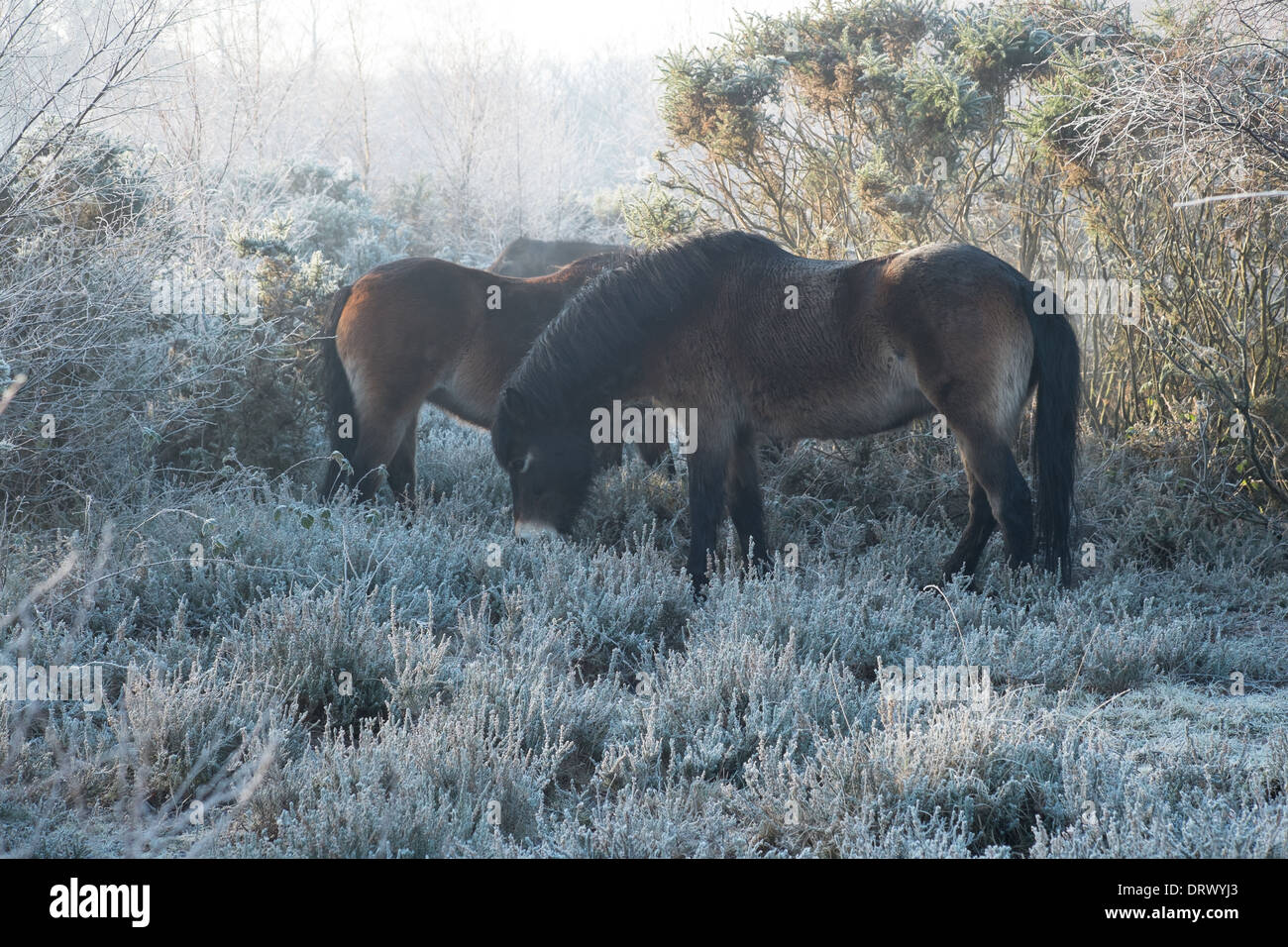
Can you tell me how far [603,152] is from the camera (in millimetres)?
36281

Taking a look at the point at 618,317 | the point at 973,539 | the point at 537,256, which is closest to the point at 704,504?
the point at 618,317

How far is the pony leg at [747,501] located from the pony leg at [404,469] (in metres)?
2.29

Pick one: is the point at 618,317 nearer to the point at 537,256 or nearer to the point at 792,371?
the point at 792,371

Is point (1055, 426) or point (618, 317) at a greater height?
point (618, 317)

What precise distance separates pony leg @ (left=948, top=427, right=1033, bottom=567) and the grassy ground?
0.19 metres

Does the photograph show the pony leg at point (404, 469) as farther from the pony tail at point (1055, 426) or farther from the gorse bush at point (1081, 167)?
the pony tail at point (1055, 426)

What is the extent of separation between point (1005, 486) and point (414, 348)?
3.59 metres

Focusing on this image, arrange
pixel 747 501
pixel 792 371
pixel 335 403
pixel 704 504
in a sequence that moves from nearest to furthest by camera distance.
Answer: pixel 792 371 → pixel 704 504 → pixel 747 501 → pixel 335 403

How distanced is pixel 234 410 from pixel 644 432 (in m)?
2.89

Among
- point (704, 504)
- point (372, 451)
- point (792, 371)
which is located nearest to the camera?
point (792, 371)

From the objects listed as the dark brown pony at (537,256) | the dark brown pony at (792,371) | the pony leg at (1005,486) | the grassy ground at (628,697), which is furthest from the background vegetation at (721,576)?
the dark brown pony at (537,256)

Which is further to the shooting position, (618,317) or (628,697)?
(618,317)

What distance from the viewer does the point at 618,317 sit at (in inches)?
217

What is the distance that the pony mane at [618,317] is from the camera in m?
5.51
